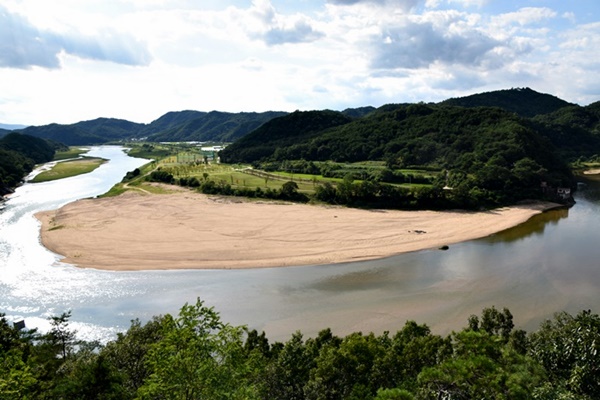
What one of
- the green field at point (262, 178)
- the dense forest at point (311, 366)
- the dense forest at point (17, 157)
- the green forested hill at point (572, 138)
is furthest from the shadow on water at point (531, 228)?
the dense forest at point (17, 157)

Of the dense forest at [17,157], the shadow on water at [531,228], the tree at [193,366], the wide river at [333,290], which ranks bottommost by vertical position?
the wide river at [333,290]

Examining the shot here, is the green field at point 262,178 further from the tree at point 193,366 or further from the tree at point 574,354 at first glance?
the tree at point 193,366

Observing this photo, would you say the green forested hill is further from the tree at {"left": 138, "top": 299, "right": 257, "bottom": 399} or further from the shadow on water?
the tree at {"left": 138, "top": 299, "right": 257, "bottom": 399}

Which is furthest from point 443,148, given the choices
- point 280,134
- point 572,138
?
point 572,138

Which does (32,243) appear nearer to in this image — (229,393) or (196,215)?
(196,215)

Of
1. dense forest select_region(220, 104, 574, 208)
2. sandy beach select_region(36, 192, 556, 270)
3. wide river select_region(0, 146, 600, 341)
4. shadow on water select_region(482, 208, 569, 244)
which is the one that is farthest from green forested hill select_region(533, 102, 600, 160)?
wide river select_region(0, 146, 600, 341)

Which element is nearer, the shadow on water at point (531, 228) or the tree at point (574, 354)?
the tree at point (574, 354)

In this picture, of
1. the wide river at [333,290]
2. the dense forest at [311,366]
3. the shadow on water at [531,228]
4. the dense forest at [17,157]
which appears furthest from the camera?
the dense forest at [17,157]

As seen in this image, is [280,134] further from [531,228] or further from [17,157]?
[531,228]
